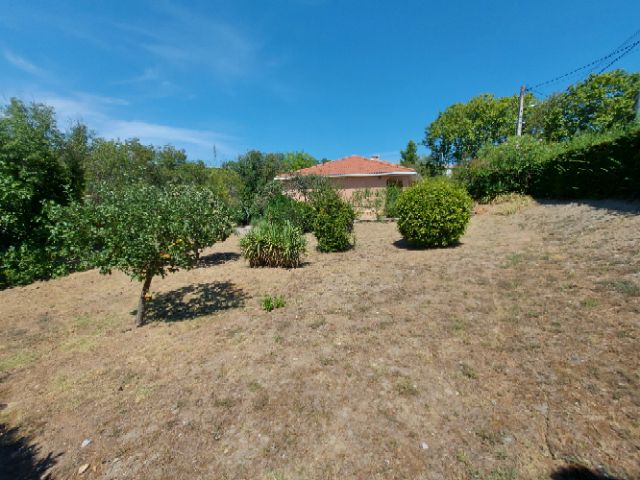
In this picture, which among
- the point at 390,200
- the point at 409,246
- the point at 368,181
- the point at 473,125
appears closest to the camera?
the point at 409,246

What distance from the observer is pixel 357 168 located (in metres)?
24.0

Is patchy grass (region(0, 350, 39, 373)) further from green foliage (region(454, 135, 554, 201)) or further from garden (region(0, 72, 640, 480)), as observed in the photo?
green foliage (region(454, 135, 554, 201))

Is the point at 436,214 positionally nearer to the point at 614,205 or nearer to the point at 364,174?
the point at 614,205

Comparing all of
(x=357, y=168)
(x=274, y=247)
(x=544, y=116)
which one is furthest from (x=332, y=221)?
(x=544, y=116)

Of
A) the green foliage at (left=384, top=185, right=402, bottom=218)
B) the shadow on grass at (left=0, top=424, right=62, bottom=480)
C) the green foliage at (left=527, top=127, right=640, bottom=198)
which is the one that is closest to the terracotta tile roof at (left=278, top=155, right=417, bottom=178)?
the green foliage at (left=384, top=185, right=402, bottom=218)

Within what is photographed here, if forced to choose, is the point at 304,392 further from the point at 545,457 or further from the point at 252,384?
the point at 545,457

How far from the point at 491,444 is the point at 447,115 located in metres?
41.7

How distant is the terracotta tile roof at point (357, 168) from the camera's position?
73.6 feet

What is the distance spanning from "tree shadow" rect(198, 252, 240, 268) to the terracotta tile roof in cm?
1208

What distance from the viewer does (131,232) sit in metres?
4.19

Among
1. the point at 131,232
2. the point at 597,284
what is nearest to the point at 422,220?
the point at 597,284

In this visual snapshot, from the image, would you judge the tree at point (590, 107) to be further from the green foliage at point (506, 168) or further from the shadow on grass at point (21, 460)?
the shadow on grass at point (21, 460)

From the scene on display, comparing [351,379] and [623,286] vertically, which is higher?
[623,286]

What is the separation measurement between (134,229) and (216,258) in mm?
5632
